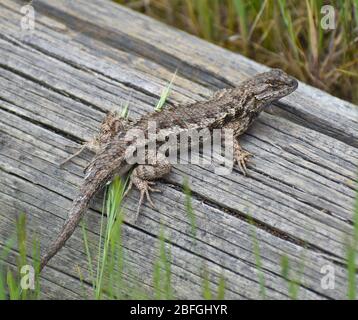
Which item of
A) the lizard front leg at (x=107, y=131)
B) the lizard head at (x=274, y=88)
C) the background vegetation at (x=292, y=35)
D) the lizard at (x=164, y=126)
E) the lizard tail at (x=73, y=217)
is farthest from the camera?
the background vegetation at (x=292, y=35)

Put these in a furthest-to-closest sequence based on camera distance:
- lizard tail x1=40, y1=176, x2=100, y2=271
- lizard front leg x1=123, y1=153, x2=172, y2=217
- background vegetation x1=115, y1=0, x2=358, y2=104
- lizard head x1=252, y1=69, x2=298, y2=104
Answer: background vegetation x1=115, y1=0, x2=358, y2=104 < lizard head x1=252, y1=69, x2=298, y2=104 < lizard front leg x1=123, y1=153, x2=172, y2=217 < lizard tail x1=40, y1=176, x2=100, y2=271

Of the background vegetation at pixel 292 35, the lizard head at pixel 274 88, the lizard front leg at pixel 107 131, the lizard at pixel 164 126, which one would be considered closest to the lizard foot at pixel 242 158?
the lizard at pixel 164 126

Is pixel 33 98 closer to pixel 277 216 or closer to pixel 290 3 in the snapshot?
pixel 277 216

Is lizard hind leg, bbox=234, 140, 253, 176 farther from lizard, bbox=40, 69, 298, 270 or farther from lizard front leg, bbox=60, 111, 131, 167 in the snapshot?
lizard front leg, bbox=60, 111, 131, 167

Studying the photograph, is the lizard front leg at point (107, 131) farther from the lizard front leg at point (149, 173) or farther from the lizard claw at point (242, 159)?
the lizard claw at point (242, 159)

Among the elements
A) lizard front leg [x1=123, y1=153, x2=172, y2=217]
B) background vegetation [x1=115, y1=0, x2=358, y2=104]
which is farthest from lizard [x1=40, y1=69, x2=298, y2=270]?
background vegetation [x1=115, y1=0, x2=358, y2=104]

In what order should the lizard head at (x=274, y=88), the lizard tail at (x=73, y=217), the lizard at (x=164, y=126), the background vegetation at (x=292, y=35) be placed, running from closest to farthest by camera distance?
the lizard tail at (x=73, y=217) → the lizard at (x=164, y=126) → the lizard head at (x=274, y=88) → the background vegetation at (x=292, y=35)
